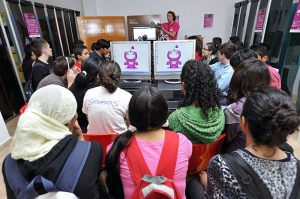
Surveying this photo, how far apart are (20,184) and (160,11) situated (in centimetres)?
527

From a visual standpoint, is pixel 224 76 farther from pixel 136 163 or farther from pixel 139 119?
pixel 136 163

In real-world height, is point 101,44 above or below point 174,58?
above

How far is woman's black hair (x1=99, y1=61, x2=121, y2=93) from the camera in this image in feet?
4.66

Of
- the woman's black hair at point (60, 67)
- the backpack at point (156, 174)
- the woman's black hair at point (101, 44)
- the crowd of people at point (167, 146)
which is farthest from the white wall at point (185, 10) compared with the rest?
the backpack at point (156, 174)

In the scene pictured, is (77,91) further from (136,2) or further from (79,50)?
(136,2)

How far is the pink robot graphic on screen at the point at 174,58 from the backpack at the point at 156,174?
1489 millimetres

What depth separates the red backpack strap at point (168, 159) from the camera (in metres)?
0.82

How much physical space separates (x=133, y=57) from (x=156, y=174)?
1.66 m

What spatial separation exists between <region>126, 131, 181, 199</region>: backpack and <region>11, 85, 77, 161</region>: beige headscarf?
0.30 meters

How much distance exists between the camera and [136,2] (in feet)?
17.1

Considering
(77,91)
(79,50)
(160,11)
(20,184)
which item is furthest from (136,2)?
(20,184)

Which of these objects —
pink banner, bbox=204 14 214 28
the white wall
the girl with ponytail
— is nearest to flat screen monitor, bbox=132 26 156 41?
the white wall

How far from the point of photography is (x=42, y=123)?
0.74 meters

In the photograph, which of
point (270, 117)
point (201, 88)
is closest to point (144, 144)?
point (270, 117)
